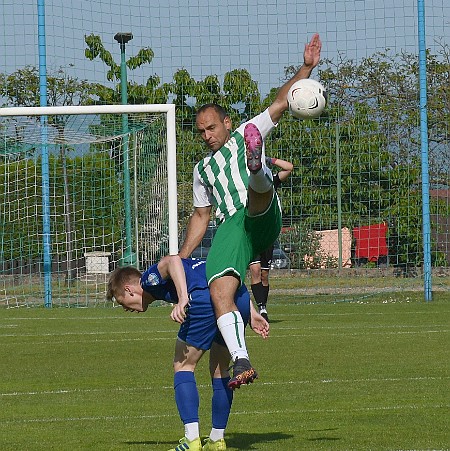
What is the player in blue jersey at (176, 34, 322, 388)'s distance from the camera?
617 centimetres

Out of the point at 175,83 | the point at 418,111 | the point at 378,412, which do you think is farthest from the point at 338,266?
the point at 378,412

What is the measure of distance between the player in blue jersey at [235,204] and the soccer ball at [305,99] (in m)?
0.09

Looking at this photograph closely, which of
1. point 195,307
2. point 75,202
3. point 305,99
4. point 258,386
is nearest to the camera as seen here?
→ point 195,307

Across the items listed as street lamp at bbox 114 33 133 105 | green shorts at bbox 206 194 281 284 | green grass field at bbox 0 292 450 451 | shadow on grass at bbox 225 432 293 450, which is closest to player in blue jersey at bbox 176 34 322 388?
green shorts at bbox 206 194 281 284

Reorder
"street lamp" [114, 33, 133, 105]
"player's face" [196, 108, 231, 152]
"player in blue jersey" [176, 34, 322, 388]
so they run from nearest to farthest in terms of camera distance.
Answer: "player in blue jersey" [176, 34, 322, 388] < "player's face" [196, 108, 231, 152] < "street lamp" [114, 33, 133, 105]

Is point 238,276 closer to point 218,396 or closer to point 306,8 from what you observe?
point 218,396

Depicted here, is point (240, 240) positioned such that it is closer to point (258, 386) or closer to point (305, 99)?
point (305, 99)

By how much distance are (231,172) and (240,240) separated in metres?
0.48

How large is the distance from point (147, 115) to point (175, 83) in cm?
252

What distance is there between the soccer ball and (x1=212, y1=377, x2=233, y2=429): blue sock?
5.49 ft

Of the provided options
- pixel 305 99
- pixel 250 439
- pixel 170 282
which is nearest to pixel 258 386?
pixel 250 439

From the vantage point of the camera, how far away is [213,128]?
22.5 ft

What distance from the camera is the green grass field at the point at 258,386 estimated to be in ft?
21.8

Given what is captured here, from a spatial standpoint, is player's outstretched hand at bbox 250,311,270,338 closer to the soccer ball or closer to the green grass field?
the green grass field
